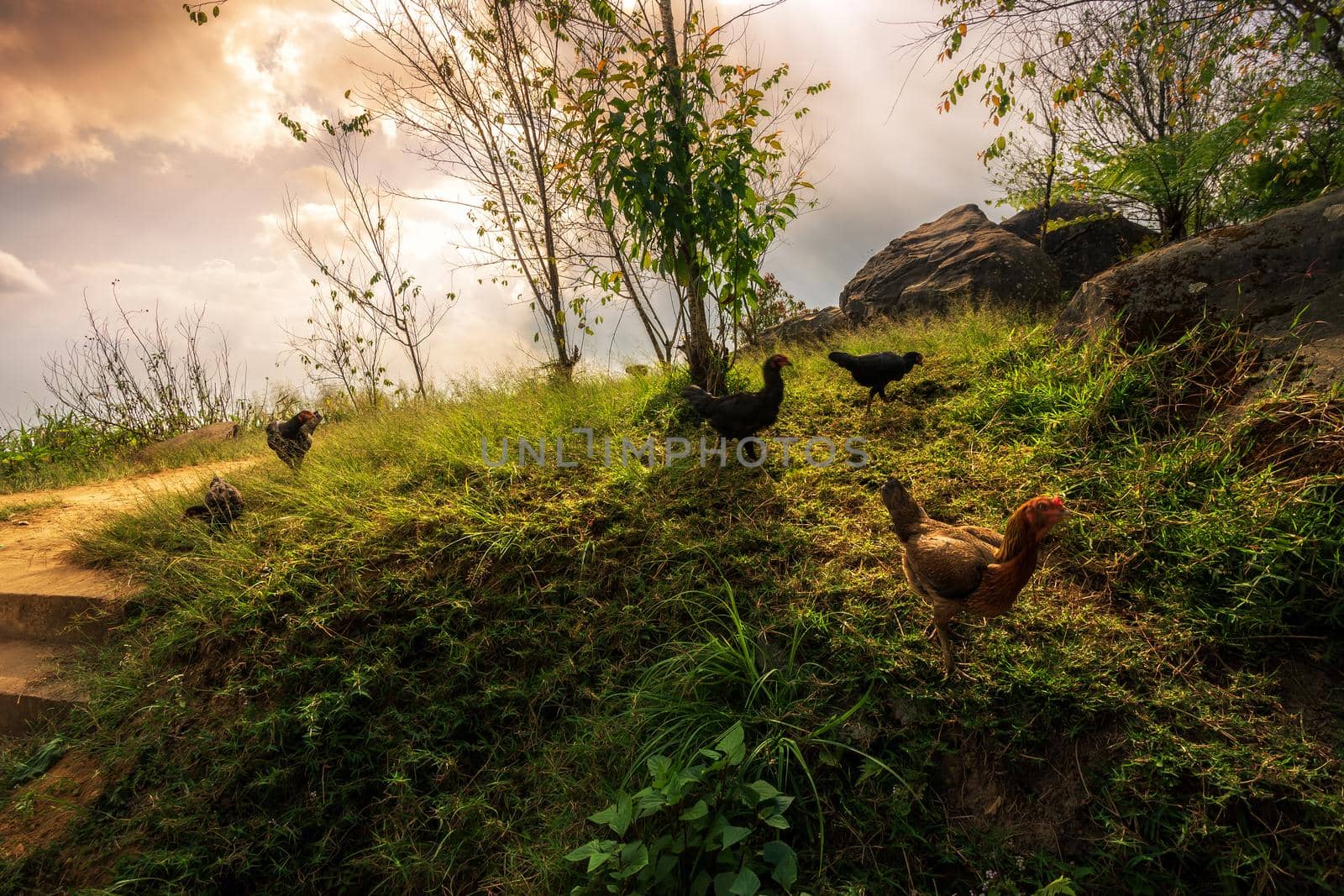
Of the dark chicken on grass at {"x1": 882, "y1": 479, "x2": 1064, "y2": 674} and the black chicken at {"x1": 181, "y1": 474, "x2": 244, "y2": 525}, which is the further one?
the black chicken at {"x1": 181, "y1": 474, "x2": 244, "y2": 525}

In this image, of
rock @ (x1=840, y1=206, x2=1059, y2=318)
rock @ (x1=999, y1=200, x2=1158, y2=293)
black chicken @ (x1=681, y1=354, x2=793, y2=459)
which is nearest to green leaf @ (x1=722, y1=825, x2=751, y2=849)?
black chicken @ (x1=681, y1=354, x2=793, y2=459)

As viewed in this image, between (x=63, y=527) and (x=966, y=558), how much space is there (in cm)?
796

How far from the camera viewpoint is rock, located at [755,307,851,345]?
922 cm

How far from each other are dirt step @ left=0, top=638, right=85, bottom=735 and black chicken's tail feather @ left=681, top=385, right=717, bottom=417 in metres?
4.21

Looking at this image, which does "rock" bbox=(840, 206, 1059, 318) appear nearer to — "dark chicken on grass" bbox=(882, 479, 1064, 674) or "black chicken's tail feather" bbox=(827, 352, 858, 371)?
"black chicken's tail feather" bbox=(827, 352, 858, 371)

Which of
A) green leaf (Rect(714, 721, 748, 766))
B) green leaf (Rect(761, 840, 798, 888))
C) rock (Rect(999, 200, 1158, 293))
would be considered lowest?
green leaf (Rect(761, 840, 798, 888))

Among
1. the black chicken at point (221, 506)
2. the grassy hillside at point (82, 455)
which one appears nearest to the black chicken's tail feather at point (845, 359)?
the black chicken at point (221, 506)

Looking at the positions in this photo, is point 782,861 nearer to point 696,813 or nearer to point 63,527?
point 696,813

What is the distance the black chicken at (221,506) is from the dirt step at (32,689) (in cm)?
110

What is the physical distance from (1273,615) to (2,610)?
7.76 metres

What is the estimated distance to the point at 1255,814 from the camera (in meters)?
1.94

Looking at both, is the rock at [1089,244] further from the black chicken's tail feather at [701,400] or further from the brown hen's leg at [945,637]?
the brown hen's leg at [945,637]

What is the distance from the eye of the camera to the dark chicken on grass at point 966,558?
2012 mm

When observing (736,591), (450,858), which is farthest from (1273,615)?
(450,858)
